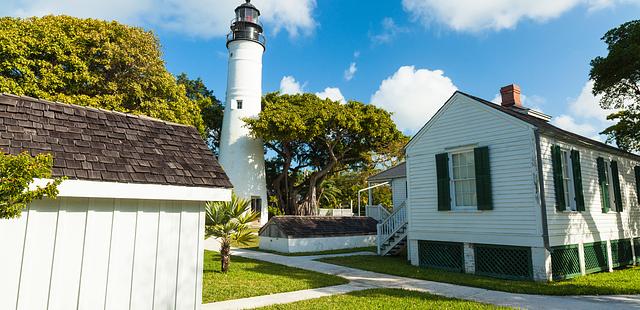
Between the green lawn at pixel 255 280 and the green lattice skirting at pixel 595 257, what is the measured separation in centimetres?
782

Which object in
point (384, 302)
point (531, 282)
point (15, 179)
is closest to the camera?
point (15, 179)

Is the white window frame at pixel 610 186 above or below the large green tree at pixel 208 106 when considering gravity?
below

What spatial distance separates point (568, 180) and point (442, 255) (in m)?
4.58

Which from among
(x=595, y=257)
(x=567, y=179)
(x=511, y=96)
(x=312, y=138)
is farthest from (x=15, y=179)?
(x=312, y=138)

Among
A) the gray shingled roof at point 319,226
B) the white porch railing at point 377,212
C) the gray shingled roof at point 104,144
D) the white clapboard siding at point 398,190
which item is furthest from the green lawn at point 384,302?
the white porch railing at point 377,212

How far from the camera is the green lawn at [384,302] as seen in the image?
7.17m

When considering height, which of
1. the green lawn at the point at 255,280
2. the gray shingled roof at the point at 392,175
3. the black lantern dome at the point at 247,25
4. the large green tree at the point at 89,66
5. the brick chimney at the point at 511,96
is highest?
the black lantern dome at the point at 247,25

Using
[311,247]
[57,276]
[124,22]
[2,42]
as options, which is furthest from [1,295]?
[124,22]

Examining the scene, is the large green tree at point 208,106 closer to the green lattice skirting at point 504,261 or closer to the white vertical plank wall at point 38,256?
the green lattice skirting at point 504,261

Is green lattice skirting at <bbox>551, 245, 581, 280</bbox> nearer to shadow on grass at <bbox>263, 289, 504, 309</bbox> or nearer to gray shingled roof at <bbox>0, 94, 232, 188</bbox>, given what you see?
shadow on grass at <bbox>263, 289, 504, 309</bbox>

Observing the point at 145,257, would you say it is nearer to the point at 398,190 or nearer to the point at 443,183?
the point at 443,183

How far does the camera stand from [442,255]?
12531mm

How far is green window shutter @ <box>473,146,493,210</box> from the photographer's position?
36.8 feet

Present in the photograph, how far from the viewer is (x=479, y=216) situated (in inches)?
452
